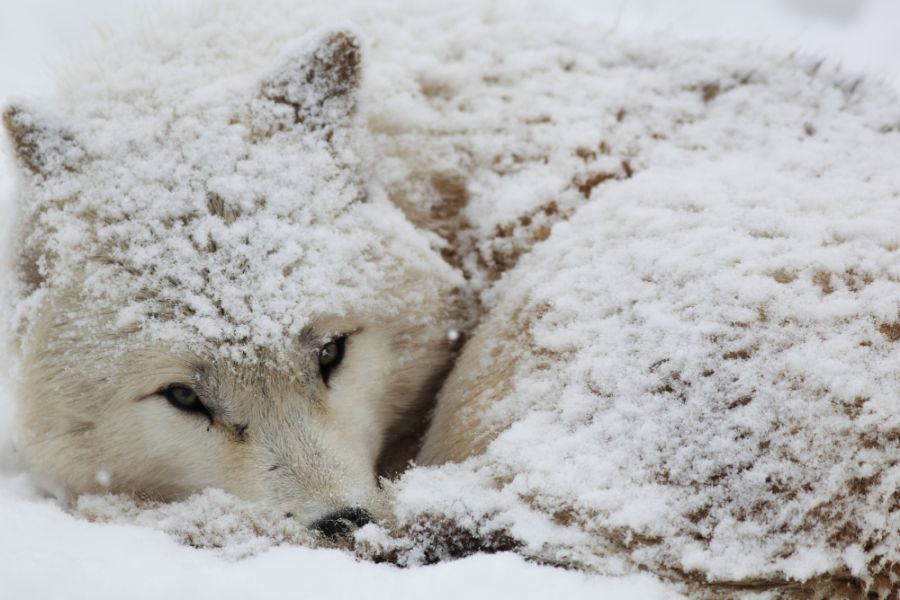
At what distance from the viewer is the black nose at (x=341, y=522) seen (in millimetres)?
2162

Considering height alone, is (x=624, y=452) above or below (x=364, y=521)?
above

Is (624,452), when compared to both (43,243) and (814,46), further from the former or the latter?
(814,46)

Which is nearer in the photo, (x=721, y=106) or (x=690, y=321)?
(x=690, y=321)

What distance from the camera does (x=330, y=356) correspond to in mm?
2631

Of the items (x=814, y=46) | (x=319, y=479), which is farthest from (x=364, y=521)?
(x=814, y=46)

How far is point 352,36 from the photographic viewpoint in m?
2.58

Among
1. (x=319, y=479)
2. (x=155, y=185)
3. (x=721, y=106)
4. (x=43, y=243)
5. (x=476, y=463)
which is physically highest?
(x=721, y=106)

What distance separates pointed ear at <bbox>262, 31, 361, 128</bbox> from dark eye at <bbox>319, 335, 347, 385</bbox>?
0.76m

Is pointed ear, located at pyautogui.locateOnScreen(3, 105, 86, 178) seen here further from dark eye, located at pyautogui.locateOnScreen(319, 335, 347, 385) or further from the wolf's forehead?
dark eye, located at pyautogui.locateOnScreen(319, 335, 347, 385)

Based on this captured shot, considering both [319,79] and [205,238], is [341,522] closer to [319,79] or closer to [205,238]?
[205,238]

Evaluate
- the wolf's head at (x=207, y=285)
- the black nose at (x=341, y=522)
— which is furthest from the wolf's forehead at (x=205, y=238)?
the black nose at (x=341, y=522)

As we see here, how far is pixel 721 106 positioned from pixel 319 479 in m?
2.31

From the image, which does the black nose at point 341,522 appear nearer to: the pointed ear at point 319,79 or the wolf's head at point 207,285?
the wolf's head at point 207,285

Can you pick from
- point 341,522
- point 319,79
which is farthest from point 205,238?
point 341,522
